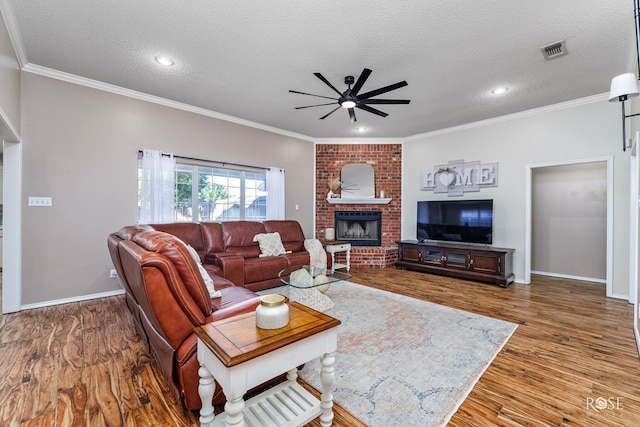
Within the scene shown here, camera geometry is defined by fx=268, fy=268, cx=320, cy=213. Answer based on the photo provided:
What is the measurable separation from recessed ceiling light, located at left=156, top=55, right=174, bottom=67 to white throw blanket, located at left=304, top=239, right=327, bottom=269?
3.17m

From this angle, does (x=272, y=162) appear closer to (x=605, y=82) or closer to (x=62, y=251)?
(x=62, y=251)

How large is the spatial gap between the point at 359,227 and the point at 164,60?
4.40 metres

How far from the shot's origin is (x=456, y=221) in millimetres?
4805

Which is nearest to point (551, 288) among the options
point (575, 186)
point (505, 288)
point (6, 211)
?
point (505, 288)

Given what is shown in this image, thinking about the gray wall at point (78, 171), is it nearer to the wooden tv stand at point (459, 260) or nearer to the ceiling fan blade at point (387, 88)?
the ceiling fan blade at point (387, 88)

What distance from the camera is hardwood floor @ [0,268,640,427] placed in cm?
150

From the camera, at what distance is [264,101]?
3936mm

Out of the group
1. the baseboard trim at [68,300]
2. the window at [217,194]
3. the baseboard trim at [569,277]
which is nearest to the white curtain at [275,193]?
the window at [217,194]

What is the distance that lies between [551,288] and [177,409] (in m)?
4.98

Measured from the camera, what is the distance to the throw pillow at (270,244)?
4203 millimetres

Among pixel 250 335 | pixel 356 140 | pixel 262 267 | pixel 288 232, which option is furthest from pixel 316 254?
pixel 250 335

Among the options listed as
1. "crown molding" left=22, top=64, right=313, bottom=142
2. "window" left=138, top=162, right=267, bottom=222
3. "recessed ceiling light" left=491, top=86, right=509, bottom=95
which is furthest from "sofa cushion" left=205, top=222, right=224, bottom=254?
"recessed ceiling light" left=491, top=86, right=509, bottom=95

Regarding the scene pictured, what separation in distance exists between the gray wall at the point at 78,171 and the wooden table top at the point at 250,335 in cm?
316

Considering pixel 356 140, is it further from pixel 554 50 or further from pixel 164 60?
pixel 164 60
